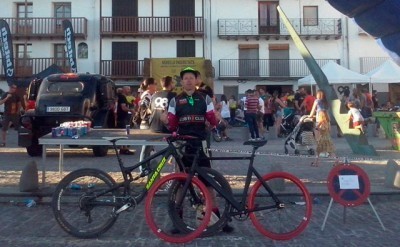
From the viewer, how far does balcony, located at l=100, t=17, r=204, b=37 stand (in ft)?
133

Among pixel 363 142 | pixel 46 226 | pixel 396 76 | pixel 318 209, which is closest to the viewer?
pixel 46 226

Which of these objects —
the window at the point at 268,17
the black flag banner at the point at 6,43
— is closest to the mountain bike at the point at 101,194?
the black flag banner at the point at 6,43

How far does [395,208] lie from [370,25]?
2734 mm

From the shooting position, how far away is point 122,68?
40.4 m

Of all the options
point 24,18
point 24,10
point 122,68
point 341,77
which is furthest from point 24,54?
point 341,77

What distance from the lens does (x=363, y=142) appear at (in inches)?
607

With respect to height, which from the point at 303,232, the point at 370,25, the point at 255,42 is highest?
the point at 255,42

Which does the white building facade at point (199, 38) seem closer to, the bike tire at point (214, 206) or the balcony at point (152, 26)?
the balcony at point (152, 26)

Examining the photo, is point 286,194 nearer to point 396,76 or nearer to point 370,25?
point 370,25

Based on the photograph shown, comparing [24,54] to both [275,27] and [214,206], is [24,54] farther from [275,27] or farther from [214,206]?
[214,206]

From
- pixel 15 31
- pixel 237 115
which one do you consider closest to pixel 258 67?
pixel 237 115

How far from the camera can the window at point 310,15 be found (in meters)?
40.9

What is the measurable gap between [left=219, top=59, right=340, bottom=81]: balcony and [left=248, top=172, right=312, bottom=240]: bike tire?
33.4 metres

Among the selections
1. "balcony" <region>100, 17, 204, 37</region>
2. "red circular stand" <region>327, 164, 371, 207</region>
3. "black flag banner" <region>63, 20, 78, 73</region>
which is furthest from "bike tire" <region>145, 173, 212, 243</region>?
"balcony" <region>100, 17, 204, 37</region>
